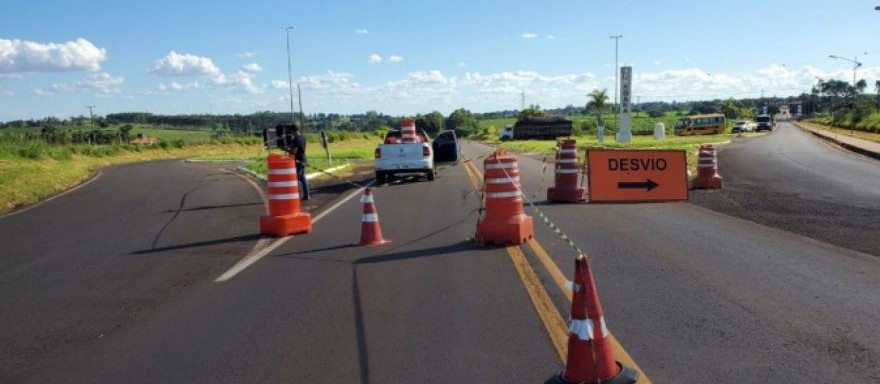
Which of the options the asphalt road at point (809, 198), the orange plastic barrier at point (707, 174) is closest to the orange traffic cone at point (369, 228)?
the asphalt road at point (809, 198)

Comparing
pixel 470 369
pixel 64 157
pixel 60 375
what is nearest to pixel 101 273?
pixel 60 375

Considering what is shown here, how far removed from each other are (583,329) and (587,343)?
0.08 m

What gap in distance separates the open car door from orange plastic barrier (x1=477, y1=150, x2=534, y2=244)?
1985 cm

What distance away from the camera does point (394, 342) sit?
5.82 meters

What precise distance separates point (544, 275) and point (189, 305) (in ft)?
11.7

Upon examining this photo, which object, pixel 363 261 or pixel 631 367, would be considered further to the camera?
pixel 363 261

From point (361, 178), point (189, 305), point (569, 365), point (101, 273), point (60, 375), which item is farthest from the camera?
point (361, 178)

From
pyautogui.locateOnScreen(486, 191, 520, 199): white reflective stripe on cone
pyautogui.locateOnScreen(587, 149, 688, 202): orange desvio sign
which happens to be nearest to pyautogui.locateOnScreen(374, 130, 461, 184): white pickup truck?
pyautogui.locateOnScreen(587, 149, 688, 202): orange desvio sign

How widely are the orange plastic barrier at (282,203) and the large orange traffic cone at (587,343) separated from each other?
7840mm

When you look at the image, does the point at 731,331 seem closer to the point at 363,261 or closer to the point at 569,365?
the point at 569,365

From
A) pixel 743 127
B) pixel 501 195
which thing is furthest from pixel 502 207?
pixel 743 127

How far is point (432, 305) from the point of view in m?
6.94

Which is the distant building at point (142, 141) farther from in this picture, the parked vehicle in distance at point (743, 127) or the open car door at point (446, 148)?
the parked vehicle in distance at point (743, 127)

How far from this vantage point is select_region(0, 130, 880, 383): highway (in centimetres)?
527
